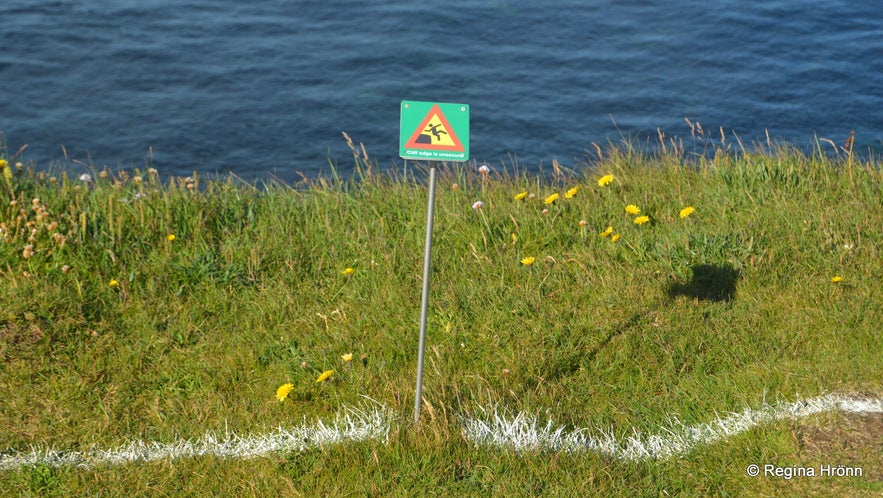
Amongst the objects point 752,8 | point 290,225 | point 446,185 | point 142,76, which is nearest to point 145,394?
point 290,225

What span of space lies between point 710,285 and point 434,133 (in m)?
2.54

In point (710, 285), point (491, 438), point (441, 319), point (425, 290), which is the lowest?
point (491, 438)

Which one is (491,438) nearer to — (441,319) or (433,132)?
(441,319)

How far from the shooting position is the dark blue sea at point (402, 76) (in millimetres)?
14398

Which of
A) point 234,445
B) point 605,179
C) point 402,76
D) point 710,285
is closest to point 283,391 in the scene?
point 234,445

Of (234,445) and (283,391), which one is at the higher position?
(283,391)

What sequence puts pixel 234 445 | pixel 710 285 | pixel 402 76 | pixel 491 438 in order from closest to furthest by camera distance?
pixel 491 438
pixel 234 445
pixel 710 285
pixel 402 76

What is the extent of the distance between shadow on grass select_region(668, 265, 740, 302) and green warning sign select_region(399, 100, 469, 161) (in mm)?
2205

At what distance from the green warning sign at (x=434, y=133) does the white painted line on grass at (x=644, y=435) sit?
1405 millimetres

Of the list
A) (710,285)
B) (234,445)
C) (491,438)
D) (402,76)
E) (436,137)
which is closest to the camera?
(436,137)

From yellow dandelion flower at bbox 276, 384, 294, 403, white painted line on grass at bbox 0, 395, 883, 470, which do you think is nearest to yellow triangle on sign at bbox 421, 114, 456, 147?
white painted line on grass at bbox 0, 395, 883, 470

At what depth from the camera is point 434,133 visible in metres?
4.46

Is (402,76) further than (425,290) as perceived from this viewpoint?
Yes

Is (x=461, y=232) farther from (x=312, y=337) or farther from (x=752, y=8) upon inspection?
(x=752, y=8)
